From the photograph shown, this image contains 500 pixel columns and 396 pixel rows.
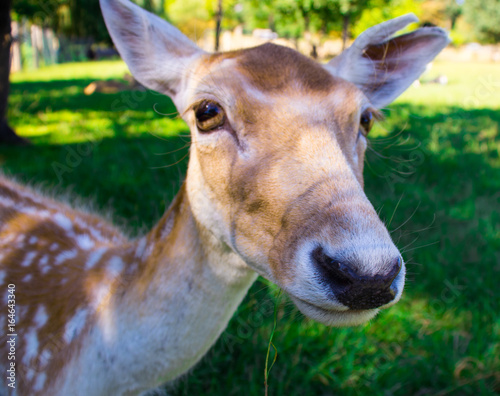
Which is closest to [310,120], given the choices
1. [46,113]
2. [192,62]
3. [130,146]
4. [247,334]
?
[192,62]

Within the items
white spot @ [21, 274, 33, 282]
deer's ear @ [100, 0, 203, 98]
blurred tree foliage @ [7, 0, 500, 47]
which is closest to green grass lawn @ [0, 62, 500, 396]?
deer's ear @ [100, 0, 203, 98]

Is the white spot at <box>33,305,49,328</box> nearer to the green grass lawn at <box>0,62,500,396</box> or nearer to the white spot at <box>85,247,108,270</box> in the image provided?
the white spot at <box>85,247,108,270</box>

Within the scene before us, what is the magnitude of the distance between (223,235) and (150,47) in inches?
41.6

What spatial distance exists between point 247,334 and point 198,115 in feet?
5.65

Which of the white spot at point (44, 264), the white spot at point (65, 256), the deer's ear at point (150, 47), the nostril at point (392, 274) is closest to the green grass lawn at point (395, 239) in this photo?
the deer's ear at point (150, 47)

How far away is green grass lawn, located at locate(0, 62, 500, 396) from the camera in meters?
2.63

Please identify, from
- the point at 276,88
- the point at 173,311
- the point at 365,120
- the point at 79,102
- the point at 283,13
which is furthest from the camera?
the point at 79,102

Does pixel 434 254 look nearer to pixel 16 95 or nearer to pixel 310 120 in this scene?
pixel 310 120

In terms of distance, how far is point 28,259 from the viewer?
2.42m

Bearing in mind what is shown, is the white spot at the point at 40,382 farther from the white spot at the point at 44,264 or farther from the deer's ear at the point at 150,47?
the deer's ear at the point at 150,47

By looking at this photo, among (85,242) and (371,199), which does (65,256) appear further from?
(371,199)

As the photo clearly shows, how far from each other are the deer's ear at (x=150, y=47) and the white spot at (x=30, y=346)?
4.59 feet

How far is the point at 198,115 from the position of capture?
1.76 meters

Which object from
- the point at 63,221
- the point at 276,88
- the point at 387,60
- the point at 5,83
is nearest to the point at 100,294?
the point at 63,221
